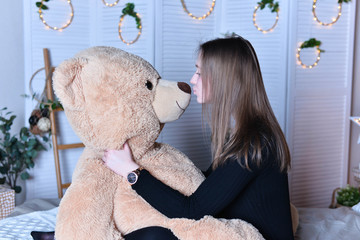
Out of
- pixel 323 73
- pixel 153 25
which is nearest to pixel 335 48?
pixel 323 73

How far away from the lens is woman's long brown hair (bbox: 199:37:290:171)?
3.99ft

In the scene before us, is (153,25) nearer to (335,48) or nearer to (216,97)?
(335,48)

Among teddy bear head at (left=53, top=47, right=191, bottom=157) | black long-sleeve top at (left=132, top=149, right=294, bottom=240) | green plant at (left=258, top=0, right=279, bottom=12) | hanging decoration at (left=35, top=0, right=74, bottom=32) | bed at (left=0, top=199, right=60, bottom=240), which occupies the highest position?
green plant at (left=258, top=0, right=279, bottom=12)

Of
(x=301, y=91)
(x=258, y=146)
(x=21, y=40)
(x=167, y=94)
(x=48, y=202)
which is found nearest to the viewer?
(x=258, y=146)

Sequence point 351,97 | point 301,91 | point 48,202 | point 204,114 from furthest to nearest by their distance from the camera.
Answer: point 351,97
point 301,91
point 48,202
point 204,114

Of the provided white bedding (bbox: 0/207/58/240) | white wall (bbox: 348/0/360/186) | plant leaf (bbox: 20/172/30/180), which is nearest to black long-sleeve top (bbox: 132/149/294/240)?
white bedding (bbox: 0/207/58/240)

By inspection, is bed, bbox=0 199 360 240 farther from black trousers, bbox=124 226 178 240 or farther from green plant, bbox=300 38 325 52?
green plant, bbox=300 38 325 52

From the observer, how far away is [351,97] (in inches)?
122

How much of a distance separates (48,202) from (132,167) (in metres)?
1.04

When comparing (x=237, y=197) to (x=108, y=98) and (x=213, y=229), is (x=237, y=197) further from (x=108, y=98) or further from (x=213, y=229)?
(x=108, y=98)

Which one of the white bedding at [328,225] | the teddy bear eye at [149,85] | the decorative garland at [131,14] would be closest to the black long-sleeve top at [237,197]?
the teddy bear eye at [149,85]

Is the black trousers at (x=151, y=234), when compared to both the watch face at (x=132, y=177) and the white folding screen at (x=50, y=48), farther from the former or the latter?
the white folding screen at (x=50, y=48)

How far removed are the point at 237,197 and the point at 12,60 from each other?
1915 mm

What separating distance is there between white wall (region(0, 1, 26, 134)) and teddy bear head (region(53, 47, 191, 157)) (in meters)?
1.55
